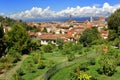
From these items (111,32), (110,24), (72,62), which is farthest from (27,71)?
(110,24)

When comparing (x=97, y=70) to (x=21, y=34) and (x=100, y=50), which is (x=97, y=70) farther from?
(x=21, y=34)

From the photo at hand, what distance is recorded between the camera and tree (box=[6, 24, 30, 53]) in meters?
45.8

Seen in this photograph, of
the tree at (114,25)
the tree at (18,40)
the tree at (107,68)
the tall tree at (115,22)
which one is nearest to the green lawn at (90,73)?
the tree at (107,68)

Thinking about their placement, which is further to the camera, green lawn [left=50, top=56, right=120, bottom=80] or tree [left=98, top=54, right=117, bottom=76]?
tree [left=98, top=54, right=117, bottom=76]

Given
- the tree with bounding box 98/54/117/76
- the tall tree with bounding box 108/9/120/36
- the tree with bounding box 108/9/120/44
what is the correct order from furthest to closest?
the tall tree with bounding box 108/9/120/36 → the tree with bounding box 108/9/120/44 → the tree with bounding box 98/54/117/76

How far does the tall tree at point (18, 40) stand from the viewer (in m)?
45.8

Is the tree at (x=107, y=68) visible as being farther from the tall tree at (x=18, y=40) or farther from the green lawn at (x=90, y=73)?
→ the tall tree at (x=18, y=40)

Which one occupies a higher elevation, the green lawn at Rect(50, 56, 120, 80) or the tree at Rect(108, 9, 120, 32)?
the tree at Rect(108, 9, 120, 32)

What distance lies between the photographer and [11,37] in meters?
46.8

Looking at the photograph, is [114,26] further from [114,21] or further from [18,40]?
[18,40]

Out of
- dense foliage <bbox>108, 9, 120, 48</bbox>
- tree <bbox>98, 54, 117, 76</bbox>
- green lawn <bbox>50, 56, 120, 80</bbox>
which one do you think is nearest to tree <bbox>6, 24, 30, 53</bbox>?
green lawn <bbox>50, 56, 120, 80</bbox>

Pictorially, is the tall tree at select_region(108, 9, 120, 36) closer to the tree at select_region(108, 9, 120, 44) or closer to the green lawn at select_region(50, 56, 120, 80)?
the tree at select_region(108, 9, 120, 44)

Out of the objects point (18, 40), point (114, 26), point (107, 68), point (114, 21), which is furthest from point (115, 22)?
point (107, 68)

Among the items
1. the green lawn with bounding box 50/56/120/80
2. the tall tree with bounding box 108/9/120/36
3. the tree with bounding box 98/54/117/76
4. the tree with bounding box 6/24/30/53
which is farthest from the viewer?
the tall tree with bounding box 108/9/120/36
